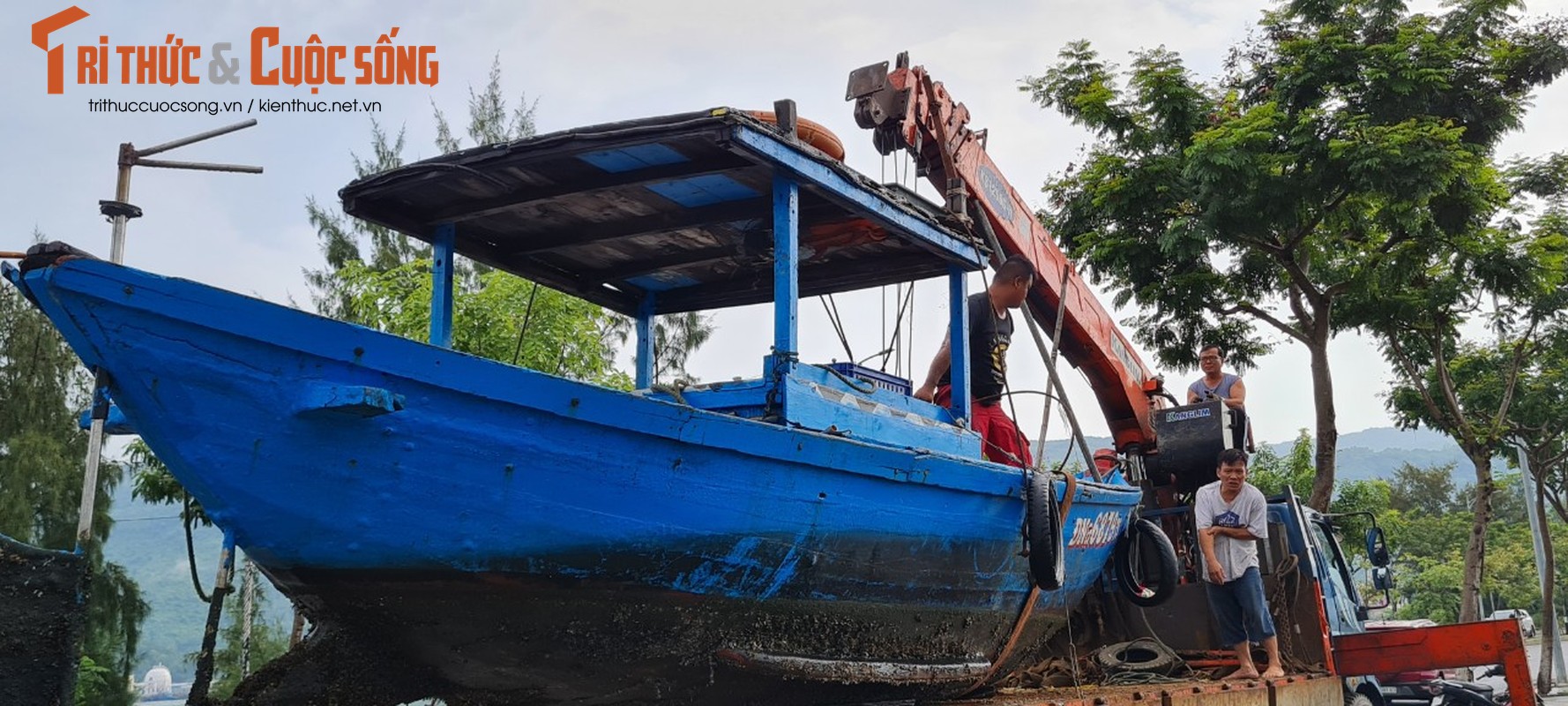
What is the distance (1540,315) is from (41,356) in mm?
23567

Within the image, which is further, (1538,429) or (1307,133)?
(1538,429)

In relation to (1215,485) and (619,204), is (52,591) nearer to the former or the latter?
(619,204)

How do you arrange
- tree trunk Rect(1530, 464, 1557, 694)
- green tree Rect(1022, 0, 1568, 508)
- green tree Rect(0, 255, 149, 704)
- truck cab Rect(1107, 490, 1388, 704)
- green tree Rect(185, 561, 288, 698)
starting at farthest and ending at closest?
green tree Rect(185, 561, 288, 698)
tree trunk Rect(1530, 464, 1557, 694)
green tree Rect(0, 255, 149, 704)
green tree Rect(1022, 0, 1568, 508)
truck cab Rect(1107, 490, 1388, 704)

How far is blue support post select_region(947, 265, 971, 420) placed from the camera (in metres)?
5.96

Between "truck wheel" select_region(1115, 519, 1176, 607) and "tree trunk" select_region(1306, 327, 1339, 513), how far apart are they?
7312mm

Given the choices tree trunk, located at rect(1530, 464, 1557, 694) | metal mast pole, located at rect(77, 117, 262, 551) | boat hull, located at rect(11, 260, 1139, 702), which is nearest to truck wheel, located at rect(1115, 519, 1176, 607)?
boat hull, located at rect(11, 260, 1139, 702)

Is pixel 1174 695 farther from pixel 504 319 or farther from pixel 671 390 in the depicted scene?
pixel 504 319

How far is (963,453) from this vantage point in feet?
18.9

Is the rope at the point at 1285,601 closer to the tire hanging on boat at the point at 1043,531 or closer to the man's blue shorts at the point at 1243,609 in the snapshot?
the man's blue shorts at the point at 1243,609

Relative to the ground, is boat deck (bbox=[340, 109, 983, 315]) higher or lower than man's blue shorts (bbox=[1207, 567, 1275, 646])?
→ higher

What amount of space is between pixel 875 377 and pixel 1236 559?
2697 mm

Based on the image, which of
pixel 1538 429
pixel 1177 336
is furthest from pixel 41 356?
pixel 1538 429

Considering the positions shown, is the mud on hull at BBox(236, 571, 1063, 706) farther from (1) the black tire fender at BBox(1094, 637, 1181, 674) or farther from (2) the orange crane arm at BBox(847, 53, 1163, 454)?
(2) the orange crane arm at BBox(847, 53, 1163, 454)

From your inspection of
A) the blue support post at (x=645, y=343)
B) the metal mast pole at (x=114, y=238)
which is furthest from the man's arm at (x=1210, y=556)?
the metal mast pole at (x=114, y=238)
